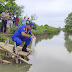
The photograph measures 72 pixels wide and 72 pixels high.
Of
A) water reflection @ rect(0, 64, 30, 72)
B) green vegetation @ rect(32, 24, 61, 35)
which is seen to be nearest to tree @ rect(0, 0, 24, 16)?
green vegetation @ rect(32, 24, 61, 35)

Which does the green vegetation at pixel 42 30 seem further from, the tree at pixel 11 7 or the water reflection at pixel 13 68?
the water reflection at pixel 13 68

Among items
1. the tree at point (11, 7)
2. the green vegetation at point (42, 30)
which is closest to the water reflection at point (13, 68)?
the tree at point (11, 7)

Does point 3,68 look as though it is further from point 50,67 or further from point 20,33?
point 50,67

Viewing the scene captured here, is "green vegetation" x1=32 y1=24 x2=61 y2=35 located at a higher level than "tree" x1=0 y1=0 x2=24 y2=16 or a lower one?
lower

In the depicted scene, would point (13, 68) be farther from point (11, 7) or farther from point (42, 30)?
point (42, 30)

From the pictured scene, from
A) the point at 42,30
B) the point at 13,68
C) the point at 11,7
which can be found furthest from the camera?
the point at 42,30

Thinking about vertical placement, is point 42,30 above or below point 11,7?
below

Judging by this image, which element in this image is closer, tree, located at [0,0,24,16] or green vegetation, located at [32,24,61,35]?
tree, located at [0,0,24,16]

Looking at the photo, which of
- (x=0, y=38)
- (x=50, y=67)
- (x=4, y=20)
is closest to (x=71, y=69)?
(x=50, y=67)

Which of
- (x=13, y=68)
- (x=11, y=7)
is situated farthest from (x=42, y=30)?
(x=13, y=68)

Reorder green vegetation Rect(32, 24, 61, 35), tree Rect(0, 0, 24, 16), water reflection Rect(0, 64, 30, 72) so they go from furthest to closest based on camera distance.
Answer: green vegetation Rect(32, 24, 61, 35)
tree Rect(0, 0, 24, 16)
water reflection Rect(0, 64, 30, 72)

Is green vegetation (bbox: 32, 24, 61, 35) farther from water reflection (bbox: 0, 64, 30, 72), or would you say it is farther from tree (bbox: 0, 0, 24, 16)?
water reflection (bbox: 0, 64, 30, 72)

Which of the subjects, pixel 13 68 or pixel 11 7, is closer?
pixel 13 68

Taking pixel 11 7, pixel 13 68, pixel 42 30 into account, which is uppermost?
pixel 11 7
